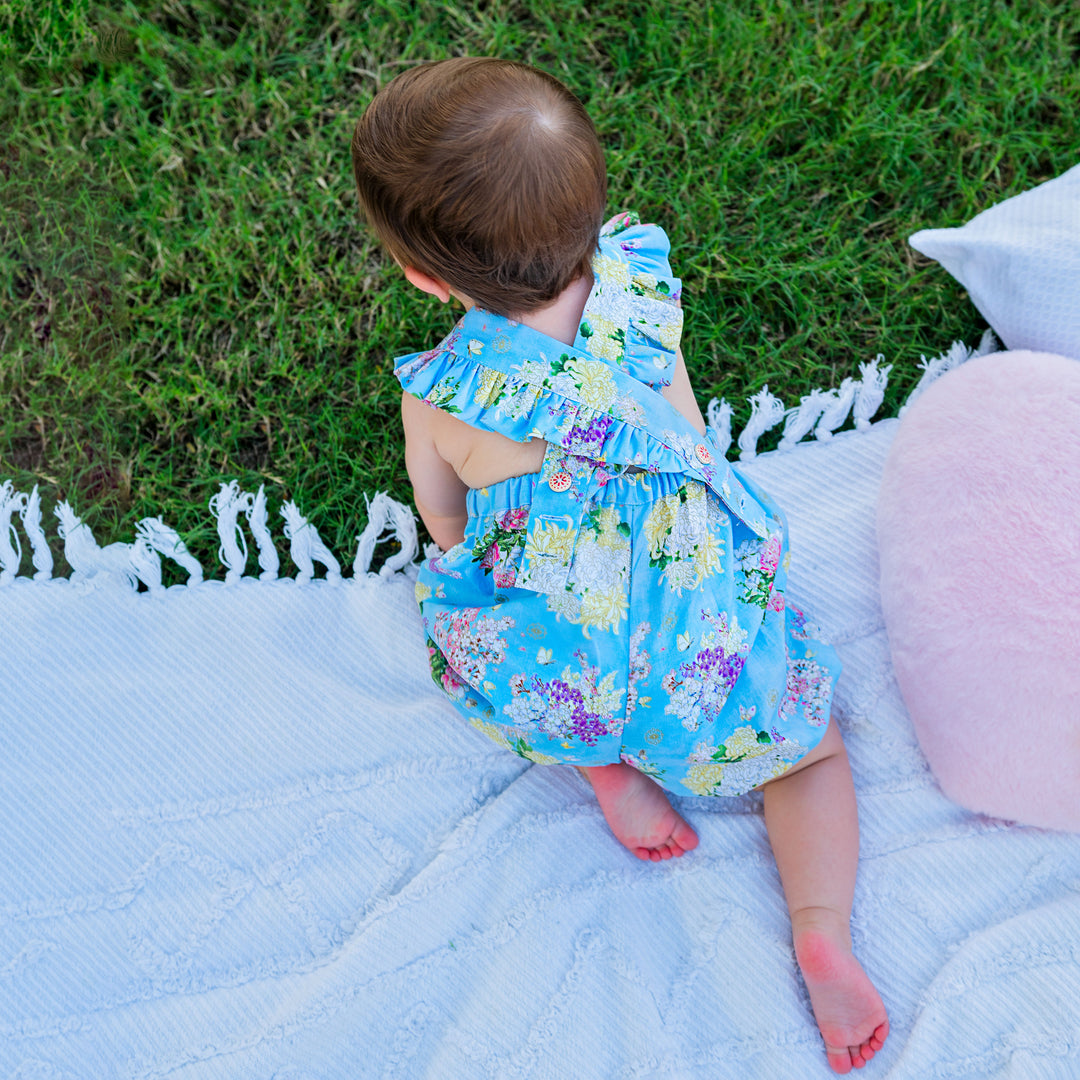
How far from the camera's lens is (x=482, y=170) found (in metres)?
0.84

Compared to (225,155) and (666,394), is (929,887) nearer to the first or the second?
(666,394)

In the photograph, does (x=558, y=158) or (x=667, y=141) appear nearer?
(x=558, y=158)

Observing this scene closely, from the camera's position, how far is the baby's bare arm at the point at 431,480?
1.12 m

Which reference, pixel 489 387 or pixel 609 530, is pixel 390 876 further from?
pixel 489 387

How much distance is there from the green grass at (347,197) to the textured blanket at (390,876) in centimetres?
18

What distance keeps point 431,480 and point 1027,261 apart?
0.90 m

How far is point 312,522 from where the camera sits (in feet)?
4.71

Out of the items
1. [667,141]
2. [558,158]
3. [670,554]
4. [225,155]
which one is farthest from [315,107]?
[670,554]

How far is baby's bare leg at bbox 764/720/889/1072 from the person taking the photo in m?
1.11

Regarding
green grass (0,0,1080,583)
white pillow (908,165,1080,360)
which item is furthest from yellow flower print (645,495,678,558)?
white pillow (908,165,1080,360)

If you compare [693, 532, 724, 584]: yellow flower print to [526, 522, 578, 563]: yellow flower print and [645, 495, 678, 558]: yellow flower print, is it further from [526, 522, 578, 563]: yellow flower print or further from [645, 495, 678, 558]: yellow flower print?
[526, 522, 578, 563]: yellow flower print

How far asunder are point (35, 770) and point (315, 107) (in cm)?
112

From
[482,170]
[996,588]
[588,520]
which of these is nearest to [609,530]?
[588,520]

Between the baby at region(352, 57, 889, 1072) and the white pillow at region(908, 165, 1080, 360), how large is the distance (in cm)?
52
